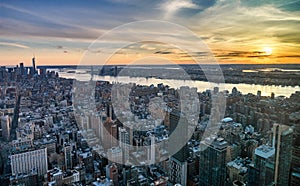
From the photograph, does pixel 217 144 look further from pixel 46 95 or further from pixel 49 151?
pixel 46 95

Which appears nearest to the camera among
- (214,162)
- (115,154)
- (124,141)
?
(214,162)

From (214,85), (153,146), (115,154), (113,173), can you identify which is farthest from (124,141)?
(214,85)

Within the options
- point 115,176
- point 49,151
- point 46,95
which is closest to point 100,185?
point 115,176

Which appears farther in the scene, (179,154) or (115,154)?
(115,154)

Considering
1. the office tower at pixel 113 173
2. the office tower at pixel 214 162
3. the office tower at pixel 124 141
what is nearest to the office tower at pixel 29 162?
the office tower at pixel 113 173

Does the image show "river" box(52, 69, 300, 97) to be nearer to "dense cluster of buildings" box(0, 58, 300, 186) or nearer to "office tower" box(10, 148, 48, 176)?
"dense cluster of buildings" box(0, 58, 300, 186)

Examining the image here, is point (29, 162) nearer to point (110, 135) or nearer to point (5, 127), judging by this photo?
point (110, 135)

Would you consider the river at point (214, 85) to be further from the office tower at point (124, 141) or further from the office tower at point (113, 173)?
the office tower at point (113, 173)
